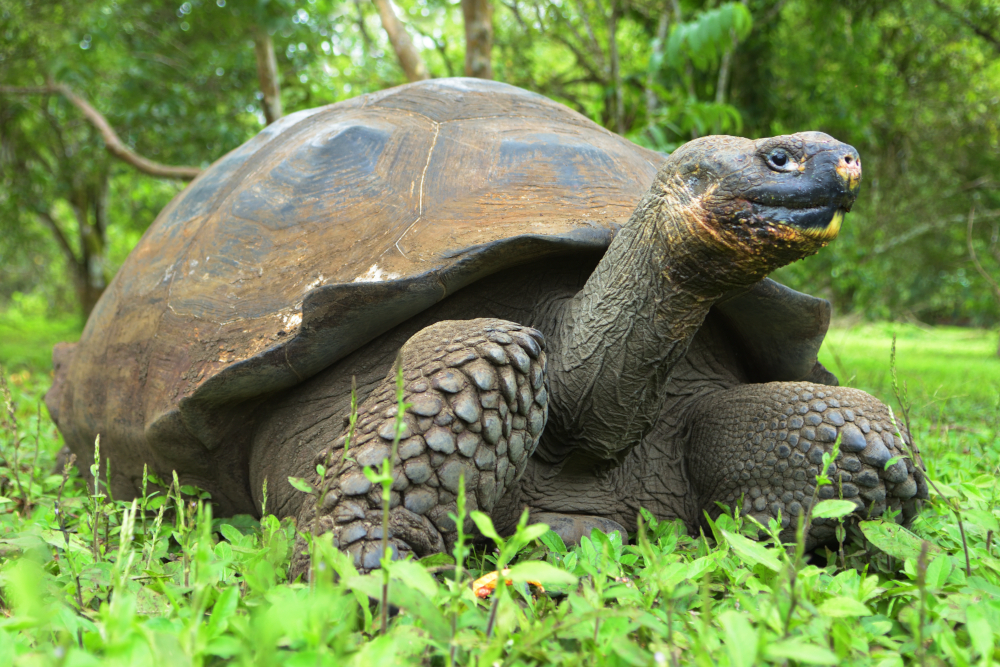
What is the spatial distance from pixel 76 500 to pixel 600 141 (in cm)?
221

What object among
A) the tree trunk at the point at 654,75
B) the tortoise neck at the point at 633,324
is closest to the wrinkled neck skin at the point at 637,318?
the tortoise neck at the point at 633,324

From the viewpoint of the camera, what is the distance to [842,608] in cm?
122

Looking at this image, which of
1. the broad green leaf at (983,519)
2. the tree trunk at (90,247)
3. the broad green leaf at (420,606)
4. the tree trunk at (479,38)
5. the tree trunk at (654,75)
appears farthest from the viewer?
the tree trunk at (90,247)

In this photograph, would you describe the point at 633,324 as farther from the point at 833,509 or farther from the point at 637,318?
the point at 833,509

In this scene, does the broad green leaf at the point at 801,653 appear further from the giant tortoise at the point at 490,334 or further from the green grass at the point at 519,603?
the giant tortoise at the point at 490,334

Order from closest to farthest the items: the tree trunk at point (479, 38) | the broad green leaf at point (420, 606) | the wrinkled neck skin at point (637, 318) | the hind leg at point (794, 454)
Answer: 1. the broad green leaf at point (420, 606)
2. the wrinkled neck skin at point (637, 318)
3. the hind leg at point (794, 454)
4. the tree trunk at point (479, 38)

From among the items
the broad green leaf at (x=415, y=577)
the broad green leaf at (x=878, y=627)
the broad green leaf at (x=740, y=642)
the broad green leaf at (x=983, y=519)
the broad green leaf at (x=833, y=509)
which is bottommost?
the broad green leaf at (x=878, y=627)

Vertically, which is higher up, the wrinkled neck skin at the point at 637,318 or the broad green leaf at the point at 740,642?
the wrinkled neck skin at the point at 637,318

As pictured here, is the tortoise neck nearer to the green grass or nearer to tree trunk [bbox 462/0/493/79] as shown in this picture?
the green grass

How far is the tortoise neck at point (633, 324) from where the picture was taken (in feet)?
5.73

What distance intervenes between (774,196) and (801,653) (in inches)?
39.9

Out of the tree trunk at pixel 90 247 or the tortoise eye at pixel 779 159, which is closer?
the tortoise eye at pixel 779 159

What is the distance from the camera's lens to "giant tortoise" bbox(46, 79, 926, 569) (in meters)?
1.64

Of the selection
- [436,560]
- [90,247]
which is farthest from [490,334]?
[90,247]
